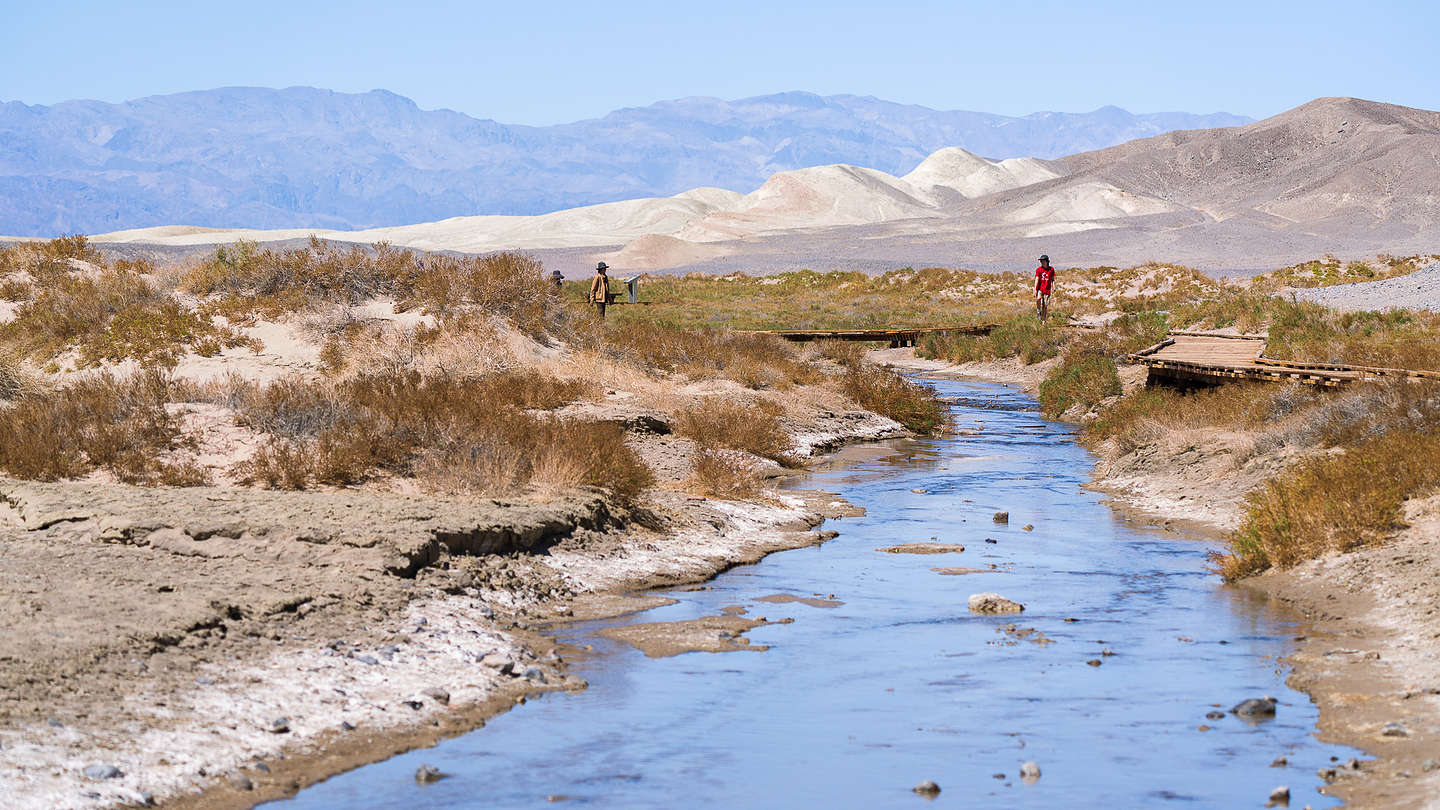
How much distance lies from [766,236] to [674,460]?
146m

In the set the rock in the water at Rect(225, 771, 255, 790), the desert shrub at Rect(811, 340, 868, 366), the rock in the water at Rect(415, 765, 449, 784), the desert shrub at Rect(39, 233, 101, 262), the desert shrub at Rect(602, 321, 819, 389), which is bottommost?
the rock in the water at Rect(415, 765, 449, 784)

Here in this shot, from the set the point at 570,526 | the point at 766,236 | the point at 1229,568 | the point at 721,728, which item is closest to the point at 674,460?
the point at 570,526

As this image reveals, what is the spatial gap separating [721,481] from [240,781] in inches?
412

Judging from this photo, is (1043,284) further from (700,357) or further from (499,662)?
(499,662)

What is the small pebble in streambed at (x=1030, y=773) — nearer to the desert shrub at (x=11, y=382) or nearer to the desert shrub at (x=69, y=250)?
the desert shrub at (x=11, y=382)

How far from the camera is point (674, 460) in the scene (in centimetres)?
2000

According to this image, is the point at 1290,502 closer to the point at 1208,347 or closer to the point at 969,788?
the point at 969,788

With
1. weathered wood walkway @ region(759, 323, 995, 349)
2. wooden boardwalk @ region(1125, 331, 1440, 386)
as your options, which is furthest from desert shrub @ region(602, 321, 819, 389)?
weathered wood walkway @ region(759, 323, 995, 349)

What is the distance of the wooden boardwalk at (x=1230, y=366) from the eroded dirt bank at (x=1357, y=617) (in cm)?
222

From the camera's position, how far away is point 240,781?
313 inches

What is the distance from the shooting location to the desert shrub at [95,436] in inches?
600

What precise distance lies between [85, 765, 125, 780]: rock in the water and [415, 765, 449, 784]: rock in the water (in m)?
1.57

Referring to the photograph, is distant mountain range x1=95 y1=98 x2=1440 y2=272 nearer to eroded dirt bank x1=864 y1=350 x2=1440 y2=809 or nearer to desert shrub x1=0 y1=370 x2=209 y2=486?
eroded dirt bank x1=864 y1=350 x2=1440 y2=809

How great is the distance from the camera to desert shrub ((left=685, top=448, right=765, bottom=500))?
59.1 feet
